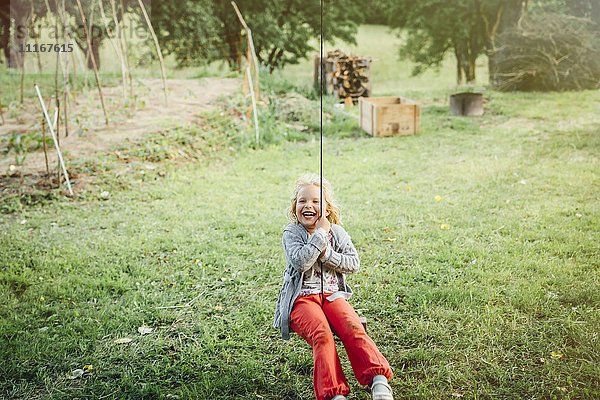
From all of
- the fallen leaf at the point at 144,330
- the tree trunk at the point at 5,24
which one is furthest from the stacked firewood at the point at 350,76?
the tree trunk at the point at 5,24

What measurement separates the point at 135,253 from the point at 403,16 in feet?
56.7

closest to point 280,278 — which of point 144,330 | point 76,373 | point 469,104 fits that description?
point 144,330

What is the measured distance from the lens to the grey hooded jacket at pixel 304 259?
8.08ft

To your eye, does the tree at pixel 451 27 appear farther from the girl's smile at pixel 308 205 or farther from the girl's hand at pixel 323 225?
the girl's hand at pixel 323 225

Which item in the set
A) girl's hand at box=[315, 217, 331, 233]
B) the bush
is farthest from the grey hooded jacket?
the bush

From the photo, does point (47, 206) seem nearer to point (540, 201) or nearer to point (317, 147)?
point (317, 147)

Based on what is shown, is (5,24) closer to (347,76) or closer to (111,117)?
(111,117)

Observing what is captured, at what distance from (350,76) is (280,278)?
9153 mm

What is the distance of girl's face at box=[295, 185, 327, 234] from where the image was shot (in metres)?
2.66

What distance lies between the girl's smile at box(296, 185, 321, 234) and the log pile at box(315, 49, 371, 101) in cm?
959

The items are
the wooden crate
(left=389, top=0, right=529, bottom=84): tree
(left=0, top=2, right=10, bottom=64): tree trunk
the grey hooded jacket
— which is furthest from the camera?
(left=389, top=0, right=529, bottom=84): tree

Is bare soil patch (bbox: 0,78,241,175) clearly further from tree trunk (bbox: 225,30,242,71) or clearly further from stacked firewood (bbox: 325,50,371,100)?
tree trunk (bbox: 225,30,242,71)

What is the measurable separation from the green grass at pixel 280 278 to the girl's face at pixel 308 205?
0.75m

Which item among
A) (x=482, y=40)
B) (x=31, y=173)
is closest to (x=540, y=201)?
(x=31, y=173)
